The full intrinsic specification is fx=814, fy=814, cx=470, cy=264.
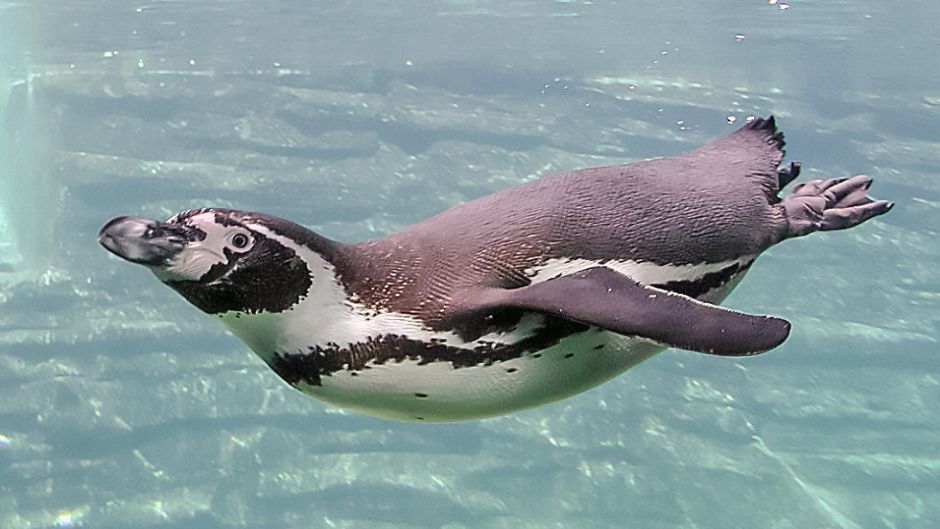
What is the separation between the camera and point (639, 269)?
1685 millimetres

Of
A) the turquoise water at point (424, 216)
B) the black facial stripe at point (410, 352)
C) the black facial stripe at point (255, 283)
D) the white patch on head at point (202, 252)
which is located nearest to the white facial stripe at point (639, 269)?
the black facial stripe at point (410, 352)

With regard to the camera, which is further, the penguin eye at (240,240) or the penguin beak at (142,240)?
the penguin eye at (240,240)

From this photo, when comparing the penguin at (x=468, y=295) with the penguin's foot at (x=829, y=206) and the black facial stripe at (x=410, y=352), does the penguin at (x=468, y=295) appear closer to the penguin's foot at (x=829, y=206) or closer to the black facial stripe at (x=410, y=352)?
the black facial stripe at (x=410, y=352)

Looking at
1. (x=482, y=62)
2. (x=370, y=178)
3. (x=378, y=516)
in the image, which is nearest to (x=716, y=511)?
(x=378, y=516)

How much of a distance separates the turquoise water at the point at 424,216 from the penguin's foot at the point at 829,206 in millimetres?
9302

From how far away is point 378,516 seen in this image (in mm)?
10930

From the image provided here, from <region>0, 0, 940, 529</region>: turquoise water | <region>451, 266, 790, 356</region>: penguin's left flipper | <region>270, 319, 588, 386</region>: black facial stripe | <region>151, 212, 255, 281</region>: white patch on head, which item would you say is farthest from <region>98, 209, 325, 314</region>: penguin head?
<region>0, 0, 940, 529</region>: turquoise water

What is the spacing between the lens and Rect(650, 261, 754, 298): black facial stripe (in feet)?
5.73

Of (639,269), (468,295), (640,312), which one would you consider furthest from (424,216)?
(640,312)

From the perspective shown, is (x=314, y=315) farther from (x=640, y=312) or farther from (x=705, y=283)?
(x=705, y=283)

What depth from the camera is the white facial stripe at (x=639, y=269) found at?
5.31 feet

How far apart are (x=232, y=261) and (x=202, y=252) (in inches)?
2.2

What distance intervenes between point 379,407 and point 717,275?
81 cm

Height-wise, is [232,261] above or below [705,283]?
above
